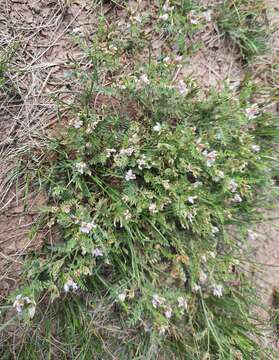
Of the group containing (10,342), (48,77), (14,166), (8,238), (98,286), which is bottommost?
(10,342)

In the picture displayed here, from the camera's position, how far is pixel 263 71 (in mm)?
2857

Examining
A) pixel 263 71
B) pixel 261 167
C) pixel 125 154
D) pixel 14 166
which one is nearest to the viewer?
pixel 125 154

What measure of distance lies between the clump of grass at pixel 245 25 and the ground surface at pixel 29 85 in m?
0.94

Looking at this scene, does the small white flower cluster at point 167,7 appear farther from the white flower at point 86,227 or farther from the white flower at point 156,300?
the white flower at point 156,300

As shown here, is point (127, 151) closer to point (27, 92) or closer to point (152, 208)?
point (152, 208)

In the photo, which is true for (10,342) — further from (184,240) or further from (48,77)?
(48,77)

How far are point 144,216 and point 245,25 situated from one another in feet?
5.17

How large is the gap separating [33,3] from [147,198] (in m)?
1.43

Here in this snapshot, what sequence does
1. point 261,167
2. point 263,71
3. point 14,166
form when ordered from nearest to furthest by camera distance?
point 14,166 → point 261,167 → point 263,71

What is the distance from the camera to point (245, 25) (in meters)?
2.79

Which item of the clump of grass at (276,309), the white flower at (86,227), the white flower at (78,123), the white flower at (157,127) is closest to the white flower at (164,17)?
the white flower at (157,127)

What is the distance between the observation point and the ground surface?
242 cm

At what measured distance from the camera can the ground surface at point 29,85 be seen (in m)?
2.42

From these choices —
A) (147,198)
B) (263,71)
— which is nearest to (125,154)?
(147,198)
